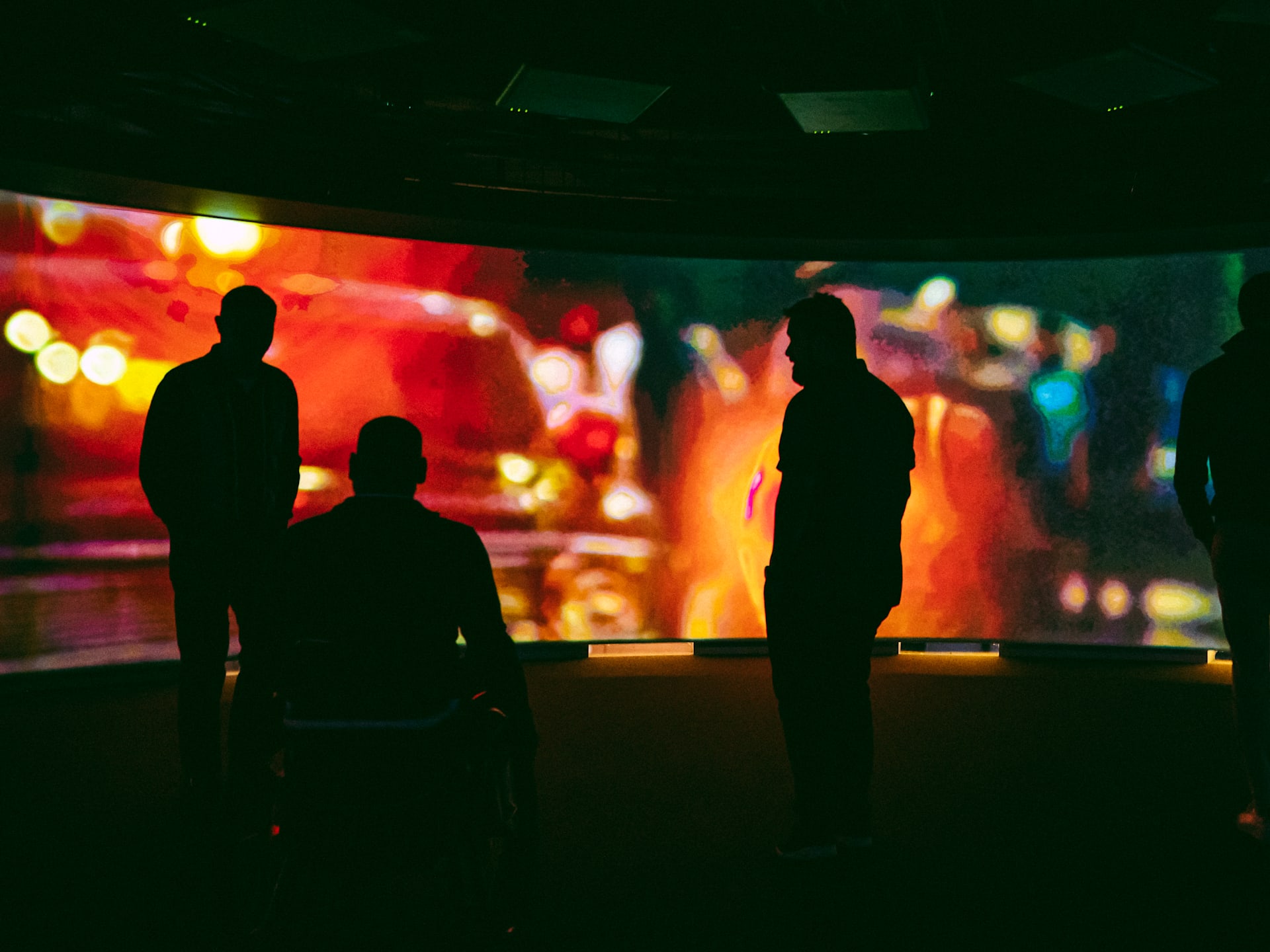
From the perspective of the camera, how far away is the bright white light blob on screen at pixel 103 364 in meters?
4.96

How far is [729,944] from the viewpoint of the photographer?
2.24 metres

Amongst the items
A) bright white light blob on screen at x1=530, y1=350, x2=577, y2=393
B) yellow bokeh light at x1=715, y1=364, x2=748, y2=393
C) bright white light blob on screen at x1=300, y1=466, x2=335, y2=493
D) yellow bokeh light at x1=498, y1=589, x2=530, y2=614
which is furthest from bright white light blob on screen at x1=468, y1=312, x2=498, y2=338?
yellow bokeh light at x1=498, y1=589, x2=530, y2=614

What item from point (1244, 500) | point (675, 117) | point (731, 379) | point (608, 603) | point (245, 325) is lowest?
point (608, 603)

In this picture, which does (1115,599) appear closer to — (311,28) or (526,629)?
(526,629)

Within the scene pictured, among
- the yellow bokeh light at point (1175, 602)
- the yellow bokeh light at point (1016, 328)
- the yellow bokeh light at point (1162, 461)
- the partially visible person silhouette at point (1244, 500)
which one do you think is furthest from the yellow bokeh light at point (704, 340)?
the partially visible person silhouette at point (1244, 500)

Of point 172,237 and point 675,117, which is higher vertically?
point 675,117

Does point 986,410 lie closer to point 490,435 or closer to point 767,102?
point 767,102

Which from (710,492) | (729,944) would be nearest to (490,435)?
(710,492)

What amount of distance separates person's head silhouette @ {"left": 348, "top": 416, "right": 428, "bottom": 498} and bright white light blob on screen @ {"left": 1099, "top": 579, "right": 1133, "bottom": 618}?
5.28 m

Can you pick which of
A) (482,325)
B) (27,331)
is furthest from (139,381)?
(482,325)

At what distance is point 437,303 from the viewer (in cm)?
556

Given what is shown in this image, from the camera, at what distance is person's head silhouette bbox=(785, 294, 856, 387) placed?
8.80ft

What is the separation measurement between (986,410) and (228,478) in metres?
4.56

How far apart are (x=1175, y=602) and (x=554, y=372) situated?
157 inches
